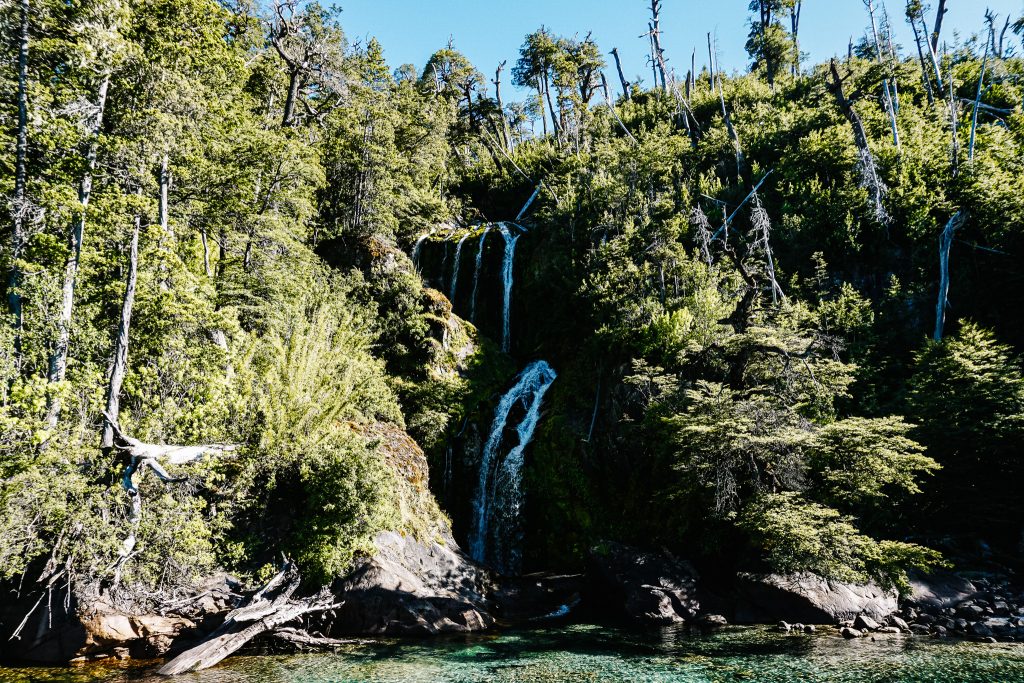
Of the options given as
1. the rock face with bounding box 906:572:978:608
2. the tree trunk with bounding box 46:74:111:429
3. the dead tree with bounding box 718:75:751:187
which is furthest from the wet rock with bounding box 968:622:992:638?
the dead tree with bounding box 718:75:751:187

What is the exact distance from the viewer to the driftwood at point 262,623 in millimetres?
10352

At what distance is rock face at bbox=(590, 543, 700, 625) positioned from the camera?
14.5 metres

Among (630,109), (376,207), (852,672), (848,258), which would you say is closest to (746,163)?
(848,258)

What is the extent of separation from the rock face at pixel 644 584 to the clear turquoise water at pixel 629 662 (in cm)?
154

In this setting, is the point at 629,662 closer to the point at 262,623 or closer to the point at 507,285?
the point at 262,623

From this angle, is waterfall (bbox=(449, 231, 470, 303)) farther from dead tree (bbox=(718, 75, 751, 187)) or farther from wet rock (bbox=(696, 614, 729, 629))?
wet rock (bbox=(696, 614, 729, 629))

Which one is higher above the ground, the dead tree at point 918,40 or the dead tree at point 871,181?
the dead tree at point 918,40

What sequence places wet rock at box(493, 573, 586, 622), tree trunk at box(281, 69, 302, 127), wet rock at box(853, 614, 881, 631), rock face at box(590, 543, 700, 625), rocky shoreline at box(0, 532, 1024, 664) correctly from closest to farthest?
rocky shoreline at box(0, 532, 1024, 664), wet rock at box(853, 614, 881, 631), rock face at box(590, 543, 700, 625), wet rock at box(493, 573, 586, 622), tree trunk at box(281, 69, 302, 127)

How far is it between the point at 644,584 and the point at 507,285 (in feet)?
59.5

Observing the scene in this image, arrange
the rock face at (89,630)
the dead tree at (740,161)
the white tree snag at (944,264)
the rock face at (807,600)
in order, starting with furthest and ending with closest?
1. the dead tree at (740,161)
2. the white tree snag at (944,264)
3. the rock face at (807,600)
4. the rock face at (89,630)

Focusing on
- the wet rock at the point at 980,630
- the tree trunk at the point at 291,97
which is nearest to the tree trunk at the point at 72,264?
the tree trunk at the point at 291,97

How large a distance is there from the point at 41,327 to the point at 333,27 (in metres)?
25.6

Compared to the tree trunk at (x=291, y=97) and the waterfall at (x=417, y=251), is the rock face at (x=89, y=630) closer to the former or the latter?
the waterfall at (x=417, y=251)

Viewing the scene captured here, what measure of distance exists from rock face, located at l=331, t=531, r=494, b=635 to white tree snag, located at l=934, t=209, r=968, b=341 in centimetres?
2011
